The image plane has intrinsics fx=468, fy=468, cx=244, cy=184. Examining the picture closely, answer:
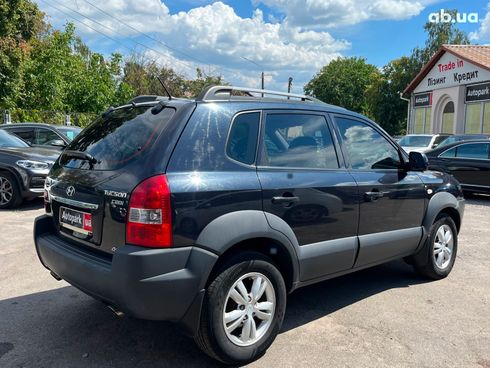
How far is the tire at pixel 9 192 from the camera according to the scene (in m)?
8.66

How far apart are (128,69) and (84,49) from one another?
620 inches

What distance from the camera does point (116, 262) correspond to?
284 cm

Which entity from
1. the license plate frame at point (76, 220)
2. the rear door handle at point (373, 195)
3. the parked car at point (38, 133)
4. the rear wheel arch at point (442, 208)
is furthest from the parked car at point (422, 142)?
the license plate frame at point (76, 220)

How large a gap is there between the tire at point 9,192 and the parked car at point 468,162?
9.08 meters

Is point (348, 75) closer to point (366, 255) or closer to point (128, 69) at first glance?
point (128, 69)

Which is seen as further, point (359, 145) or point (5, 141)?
point (5, 141)

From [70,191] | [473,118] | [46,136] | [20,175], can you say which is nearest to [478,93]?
[473,118]

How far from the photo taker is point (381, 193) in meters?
4.25

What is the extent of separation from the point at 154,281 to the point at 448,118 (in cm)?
2985

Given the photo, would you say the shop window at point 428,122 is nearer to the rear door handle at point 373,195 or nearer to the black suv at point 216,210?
the rear door handle at point 373,195

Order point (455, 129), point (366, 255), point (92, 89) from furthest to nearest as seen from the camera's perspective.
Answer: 1. point (455, 129)
2. point (92, 89)
3. point (366, 255)

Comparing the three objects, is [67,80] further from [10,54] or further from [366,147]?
[366,147]

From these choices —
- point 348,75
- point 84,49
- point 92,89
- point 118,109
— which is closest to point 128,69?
point 84,49

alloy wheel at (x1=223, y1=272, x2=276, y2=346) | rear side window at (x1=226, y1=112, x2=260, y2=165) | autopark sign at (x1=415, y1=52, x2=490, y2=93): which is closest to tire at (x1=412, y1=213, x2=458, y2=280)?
alloy wheel at (x1=223, y1=272, x2=276, y2=346)
